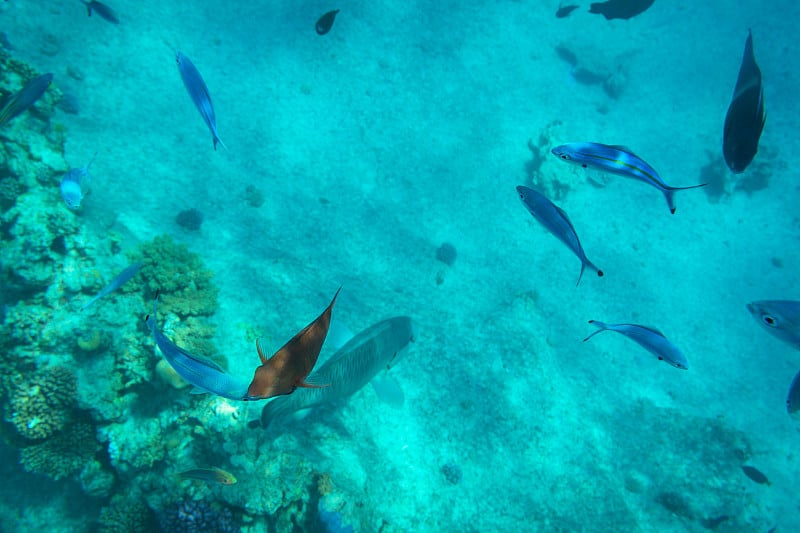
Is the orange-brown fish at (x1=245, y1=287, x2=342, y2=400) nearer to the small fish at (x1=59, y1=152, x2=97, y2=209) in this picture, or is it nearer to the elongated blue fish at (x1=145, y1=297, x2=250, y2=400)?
the elongated blue fish at (x1=145, y1=297, x2=250, y2=400)

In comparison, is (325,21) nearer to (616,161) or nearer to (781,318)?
(616,161)

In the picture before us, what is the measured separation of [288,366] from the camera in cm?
146

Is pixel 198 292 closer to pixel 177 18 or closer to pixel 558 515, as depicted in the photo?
pixel 558 515

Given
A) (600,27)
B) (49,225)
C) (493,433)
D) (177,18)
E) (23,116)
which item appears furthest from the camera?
(600,27)

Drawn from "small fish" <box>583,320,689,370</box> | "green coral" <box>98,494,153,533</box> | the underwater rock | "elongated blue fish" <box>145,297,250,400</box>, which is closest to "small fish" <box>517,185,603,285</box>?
"small fish" <box>583,320,689,370</box>

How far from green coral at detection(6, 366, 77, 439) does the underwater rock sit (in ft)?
13.6

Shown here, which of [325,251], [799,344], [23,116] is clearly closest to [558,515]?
[799,344]

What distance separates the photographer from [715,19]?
23.3m

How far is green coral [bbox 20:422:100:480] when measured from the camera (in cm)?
453

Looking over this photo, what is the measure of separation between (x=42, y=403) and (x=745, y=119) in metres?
7.93

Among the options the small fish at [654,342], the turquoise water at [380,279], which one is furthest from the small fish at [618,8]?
the small fish at [654,342]

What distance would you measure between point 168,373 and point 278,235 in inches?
186

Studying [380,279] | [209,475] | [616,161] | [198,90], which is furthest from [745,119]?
[380,279]

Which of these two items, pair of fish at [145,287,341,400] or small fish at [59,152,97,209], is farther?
small fish at [59,152,97,209]
